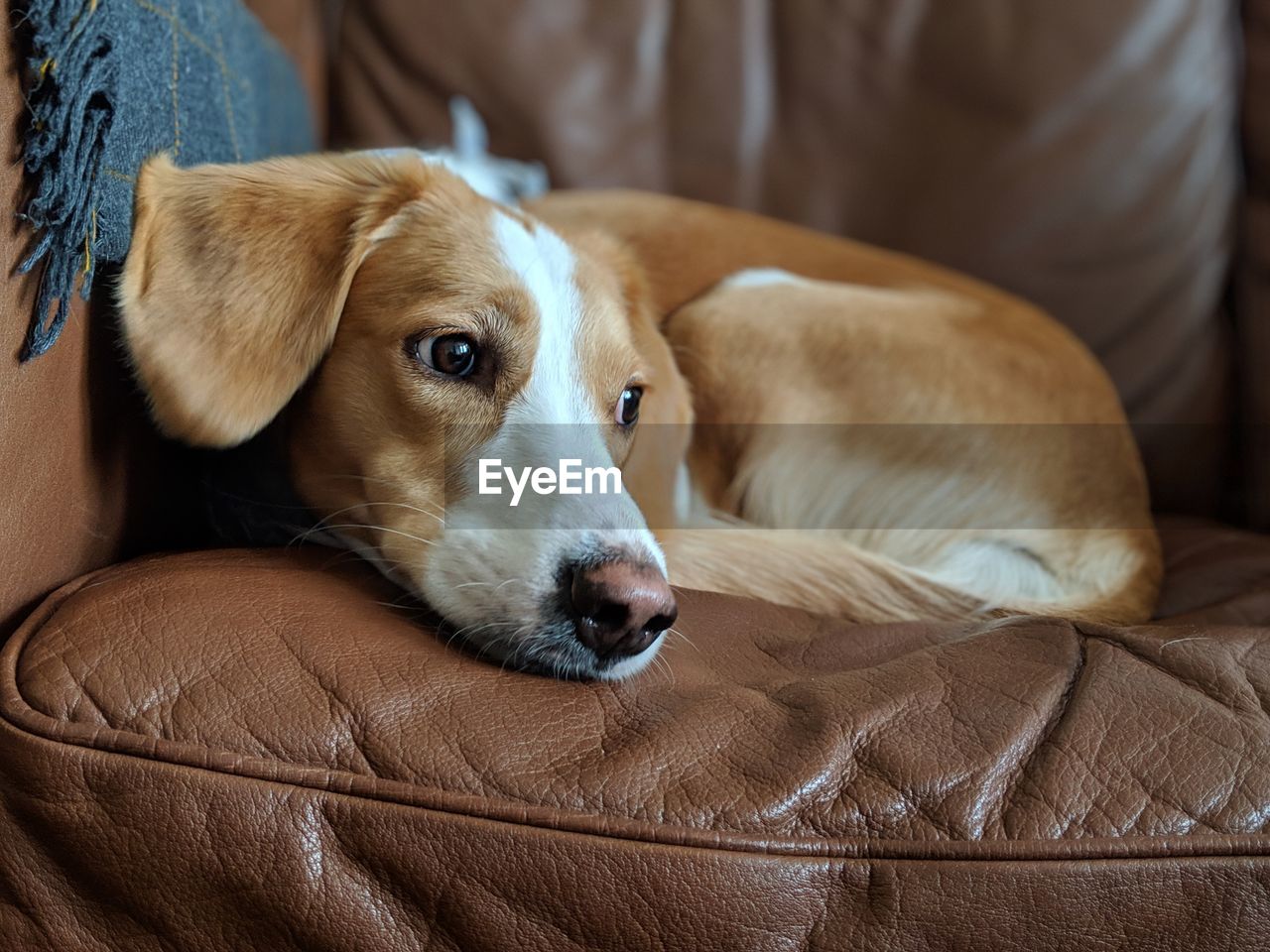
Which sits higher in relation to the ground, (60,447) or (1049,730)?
(60,447)

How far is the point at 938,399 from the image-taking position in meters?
1.32

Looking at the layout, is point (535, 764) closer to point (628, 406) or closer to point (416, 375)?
point (416, 375)

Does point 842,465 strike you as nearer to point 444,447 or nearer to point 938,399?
point 938,399

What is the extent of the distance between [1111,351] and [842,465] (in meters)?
0.60

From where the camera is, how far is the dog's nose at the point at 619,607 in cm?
78

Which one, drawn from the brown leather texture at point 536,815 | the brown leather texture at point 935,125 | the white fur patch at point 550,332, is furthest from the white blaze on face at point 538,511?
the brown leather texture at point 935,125

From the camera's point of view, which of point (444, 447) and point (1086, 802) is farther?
point (444, 447)

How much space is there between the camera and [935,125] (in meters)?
1.63

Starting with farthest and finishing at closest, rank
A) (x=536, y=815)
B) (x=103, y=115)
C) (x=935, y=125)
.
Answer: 1. (x=935, y=125)
2. (x=103, y=115)
3. (x=536, y=815)

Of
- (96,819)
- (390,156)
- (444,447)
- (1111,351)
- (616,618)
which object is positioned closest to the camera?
(96,819)

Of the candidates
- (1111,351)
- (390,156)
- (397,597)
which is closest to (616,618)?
(397,597)

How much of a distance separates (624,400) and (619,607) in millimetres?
342

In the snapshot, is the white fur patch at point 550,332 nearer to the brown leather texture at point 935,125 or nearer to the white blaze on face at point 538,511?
the white blaze on face at point 538,511

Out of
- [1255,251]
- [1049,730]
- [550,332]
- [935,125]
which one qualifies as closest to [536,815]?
[1049,730]
